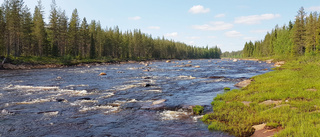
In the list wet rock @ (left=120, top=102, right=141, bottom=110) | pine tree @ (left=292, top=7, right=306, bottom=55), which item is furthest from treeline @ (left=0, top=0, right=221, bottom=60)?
pine tree @ (left=292, top=7, right=306, bottom=55)

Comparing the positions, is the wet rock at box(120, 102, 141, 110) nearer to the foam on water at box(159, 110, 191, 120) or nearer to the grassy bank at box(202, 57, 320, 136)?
the foam on water at box(159, 110, 191, 120)

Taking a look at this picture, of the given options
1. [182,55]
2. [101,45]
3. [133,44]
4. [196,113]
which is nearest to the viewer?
[196,113]

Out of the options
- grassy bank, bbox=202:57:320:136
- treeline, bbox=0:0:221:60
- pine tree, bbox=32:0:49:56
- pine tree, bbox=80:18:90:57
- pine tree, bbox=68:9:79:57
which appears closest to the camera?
grassy bank, bbox=202:57:320:136

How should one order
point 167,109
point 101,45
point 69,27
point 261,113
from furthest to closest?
1. point 101,45
2. point 69,27
3. point 167,109
4. point 261,113

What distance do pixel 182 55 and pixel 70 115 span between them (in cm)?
17847

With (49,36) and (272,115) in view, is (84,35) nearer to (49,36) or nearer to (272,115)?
(49,36)

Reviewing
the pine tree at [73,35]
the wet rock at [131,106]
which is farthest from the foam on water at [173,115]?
the pine tree at [73,35]

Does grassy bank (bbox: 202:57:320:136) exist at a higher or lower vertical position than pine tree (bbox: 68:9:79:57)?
lower

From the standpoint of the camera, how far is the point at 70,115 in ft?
37.2

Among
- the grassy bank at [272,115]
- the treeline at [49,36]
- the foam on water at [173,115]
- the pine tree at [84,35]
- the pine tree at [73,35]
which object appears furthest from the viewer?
the pine tree at [84,35]

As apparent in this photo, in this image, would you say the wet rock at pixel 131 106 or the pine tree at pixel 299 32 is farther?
the pine tree at pixel 299 32

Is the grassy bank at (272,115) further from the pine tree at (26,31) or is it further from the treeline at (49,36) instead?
the pine tree at (26,31)

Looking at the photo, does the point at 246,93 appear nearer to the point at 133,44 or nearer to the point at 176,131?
the point at 176,131

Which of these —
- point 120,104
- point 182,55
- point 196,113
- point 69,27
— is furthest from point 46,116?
point 182,55
